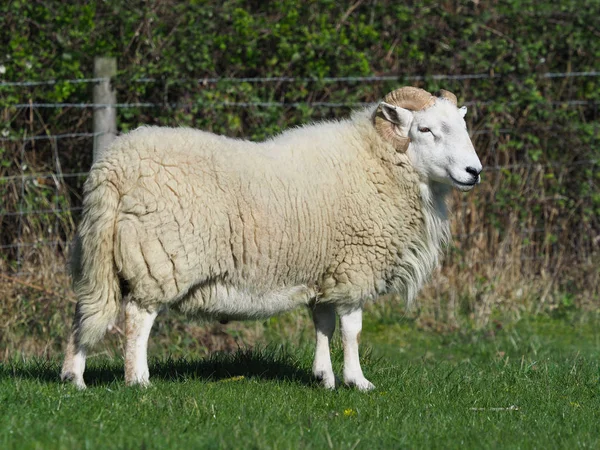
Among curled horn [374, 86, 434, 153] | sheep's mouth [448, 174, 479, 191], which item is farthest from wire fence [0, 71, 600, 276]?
sheep's mouth [448, 174, 479, 191]

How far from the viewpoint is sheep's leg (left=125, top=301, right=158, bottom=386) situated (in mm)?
4793

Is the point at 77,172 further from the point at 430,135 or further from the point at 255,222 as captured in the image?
the point at 430,135

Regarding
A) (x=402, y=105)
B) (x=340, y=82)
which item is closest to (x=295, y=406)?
(x=402, y=105)

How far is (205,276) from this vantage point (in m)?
4.86

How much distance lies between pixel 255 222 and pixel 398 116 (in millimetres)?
1116

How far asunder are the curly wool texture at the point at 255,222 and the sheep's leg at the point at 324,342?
18 centimetres

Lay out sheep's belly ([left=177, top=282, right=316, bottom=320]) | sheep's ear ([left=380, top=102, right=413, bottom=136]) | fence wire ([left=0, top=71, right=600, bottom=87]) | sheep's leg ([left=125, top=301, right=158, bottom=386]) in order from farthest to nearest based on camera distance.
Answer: fence wire ([left=0, top=71, right=600, bottom=87]) < sheep's ear ([left=380, top=102, right=413, bottom=136]) < sheep's belly ([left=177, top=282, right=316, bottom=320]) < sheep's leg ([left=125, top=301, right=158, bottom=386])

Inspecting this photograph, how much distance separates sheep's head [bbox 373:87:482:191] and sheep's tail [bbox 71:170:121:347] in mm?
1672

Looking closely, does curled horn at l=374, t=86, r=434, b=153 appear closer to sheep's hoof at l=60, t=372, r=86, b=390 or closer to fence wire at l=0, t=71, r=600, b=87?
sheep's hoof at l=60, t=372, r=86, b=390

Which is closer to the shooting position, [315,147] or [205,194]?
[205,194]

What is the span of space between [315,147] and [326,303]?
0.88 metres

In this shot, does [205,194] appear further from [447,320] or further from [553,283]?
[553,283]

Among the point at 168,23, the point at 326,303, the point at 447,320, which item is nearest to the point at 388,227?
the point at 326,303

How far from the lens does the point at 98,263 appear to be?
15.5ft
